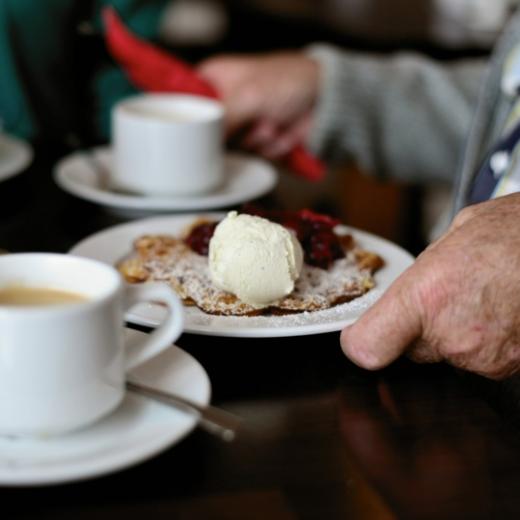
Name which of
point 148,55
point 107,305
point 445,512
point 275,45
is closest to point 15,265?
point 107,305

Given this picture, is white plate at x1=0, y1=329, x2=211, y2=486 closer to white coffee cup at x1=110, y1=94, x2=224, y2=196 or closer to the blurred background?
white coffee cup at x1=110, y1=94, x2=224, y2=196

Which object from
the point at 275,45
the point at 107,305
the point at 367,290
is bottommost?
the point at 275,45

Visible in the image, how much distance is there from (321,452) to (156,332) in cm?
13

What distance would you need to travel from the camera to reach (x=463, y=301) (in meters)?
0.63

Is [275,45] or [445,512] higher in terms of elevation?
[445,512]

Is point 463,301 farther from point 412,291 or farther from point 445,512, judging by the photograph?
point 445,512

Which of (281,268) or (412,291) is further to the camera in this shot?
(281,268)

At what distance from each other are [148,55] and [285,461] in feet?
3.09

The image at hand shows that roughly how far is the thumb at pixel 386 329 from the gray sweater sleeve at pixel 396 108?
3.02ft

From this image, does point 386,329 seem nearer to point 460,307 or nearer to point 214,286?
point 460,307

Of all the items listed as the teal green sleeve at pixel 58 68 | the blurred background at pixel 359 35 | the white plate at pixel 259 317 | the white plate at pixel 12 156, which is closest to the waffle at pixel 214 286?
the white plate at pixel 259 317

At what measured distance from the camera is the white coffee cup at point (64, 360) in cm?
52

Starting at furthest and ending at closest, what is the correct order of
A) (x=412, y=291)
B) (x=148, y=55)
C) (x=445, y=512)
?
(x=148, y=55) → (x=412, y=291) → (x=445, y=512)

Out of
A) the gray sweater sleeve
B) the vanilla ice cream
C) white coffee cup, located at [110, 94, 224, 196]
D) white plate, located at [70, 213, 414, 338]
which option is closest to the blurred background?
the gray sweater sleeve
